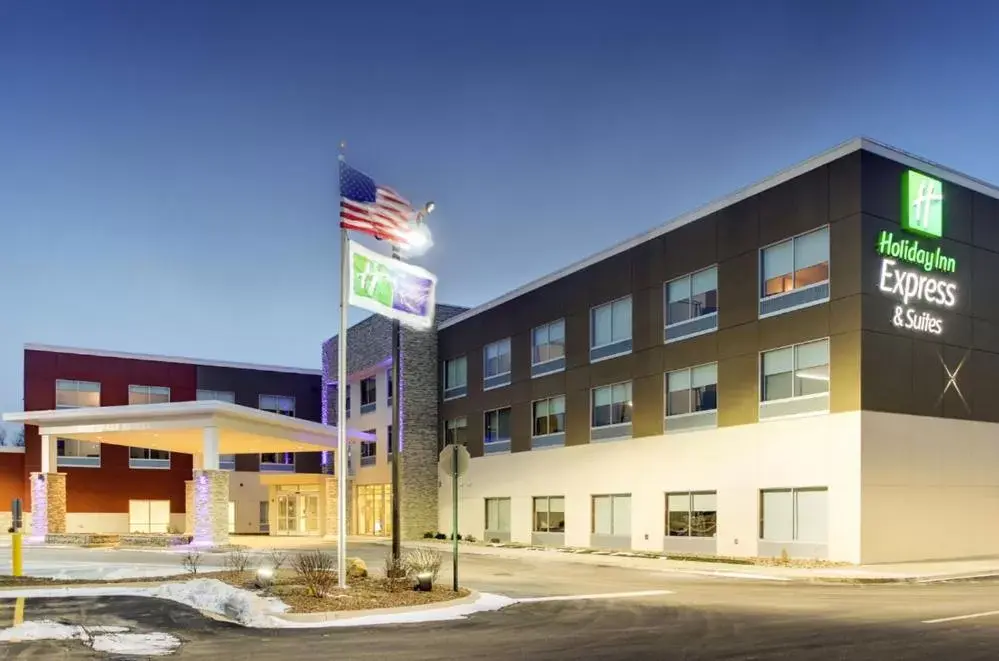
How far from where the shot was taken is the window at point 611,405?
3928 centimetres

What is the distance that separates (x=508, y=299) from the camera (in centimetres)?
4859

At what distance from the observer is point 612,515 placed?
39406 mm

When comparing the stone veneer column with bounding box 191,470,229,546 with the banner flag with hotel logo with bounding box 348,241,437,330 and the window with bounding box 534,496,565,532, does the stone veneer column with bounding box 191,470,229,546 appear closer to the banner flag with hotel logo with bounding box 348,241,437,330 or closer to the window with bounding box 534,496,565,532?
the window with bounding box 534,496,565,532

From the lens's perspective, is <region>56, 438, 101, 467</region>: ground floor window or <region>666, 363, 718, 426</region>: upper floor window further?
<region>56, 438, 101, 467</region>: ground floor window

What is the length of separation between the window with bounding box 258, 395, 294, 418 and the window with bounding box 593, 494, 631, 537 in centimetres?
3346

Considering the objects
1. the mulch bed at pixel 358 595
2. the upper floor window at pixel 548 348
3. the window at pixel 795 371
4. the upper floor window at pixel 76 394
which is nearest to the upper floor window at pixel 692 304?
the window at pixel 795 371

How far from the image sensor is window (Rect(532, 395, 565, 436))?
144 feet

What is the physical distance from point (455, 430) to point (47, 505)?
2114 cm

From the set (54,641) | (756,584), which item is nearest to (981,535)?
(756,584)

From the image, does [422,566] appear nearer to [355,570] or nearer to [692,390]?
[355,570]

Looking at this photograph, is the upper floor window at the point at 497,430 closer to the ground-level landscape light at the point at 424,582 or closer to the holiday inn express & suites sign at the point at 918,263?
the holiday inn express & suites sign at the point at 918,263

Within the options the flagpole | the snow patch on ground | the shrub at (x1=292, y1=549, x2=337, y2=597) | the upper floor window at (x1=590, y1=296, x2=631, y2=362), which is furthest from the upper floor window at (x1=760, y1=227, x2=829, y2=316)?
the snow patch on ground

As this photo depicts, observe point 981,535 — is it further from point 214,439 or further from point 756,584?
point 214,439

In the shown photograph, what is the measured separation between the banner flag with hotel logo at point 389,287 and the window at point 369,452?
3807 centimetres
